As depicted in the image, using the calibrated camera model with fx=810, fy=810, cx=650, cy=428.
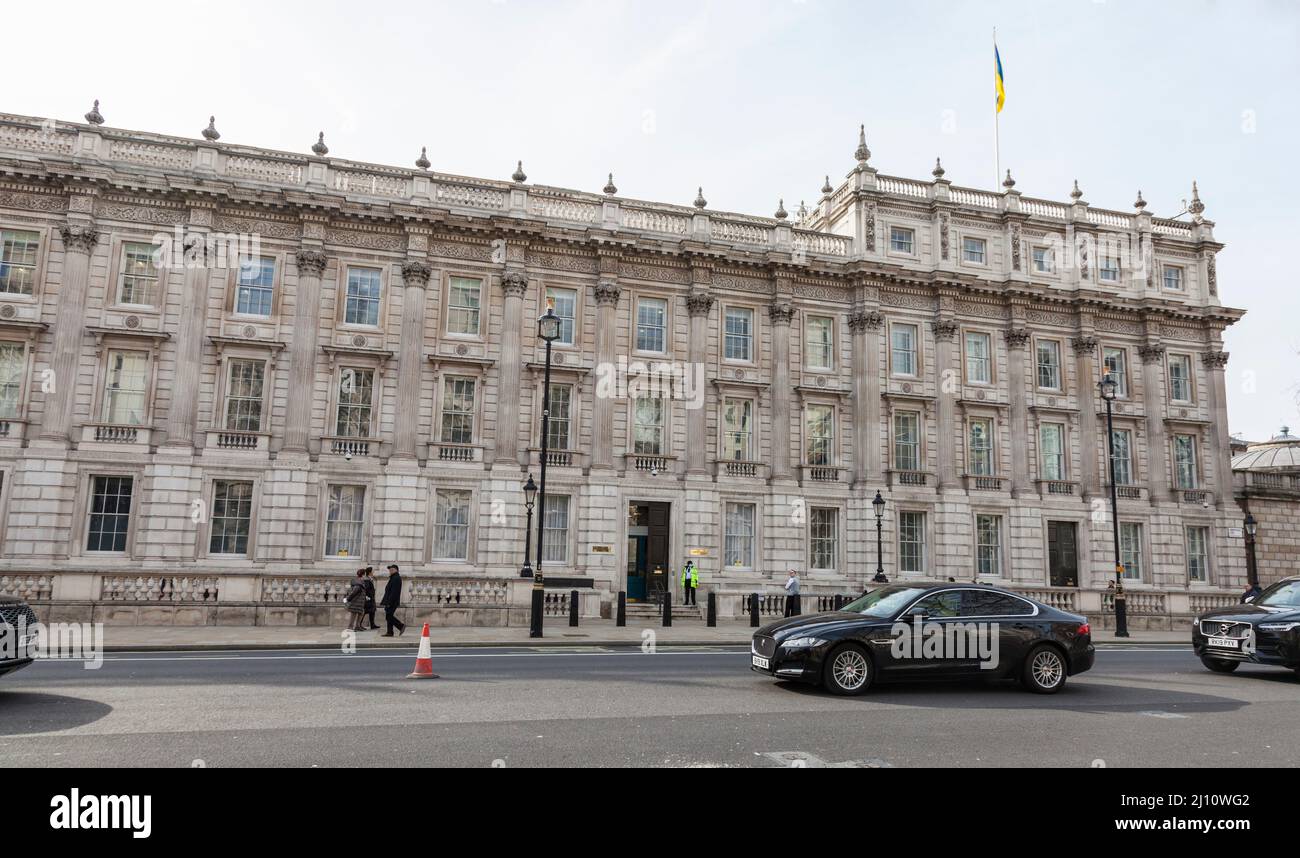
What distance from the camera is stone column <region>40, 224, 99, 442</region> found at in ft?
82.0

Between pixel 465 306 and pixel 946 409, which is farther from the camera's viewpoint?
pixel 946 409

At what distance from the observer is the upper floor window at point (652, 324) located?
3073 cm

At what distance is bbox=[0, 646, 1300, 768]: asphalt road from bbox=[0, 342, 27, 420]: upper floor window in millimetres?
16368

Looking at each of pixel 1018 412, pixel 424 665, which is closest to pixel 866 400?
pixel 1018 412

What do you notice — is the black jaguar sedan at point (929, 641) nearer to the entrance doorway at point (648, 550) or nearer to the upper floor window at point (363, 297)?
the entrance doorway at point (648, 550)

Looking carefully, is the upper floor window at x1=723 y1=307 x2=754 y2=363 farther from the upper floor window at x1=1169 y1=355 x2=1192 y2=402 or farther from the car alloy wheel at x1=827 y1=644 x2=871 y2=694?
the car alloy wheel at x1=827 y1=644 x2=871 y2=694

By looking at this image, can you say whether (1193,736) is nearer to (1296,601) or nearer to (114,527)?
(1296,601)

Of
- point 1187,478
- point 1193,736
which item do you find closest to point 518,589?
point 1193,736

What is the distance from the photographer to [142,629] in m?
19.6

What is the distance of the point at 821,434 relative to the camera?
31734 mm

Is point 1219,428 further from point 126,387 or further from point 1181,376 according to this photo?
point 126,387

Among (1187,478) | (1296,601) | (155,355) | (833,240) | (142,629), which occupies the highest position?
(833,240)

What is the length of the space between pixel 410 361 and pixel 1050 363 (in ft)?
86.4
